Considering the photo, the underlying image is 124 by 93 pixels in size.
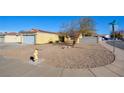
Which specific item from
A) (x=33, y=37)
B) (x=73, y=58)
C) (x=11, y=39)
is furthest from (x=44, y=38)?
(x=73, y=58)

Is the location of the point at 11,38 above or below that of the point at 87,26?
below

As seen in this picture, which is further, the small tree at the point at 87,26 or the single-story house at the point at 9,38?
the single-story house at the point at 9,38

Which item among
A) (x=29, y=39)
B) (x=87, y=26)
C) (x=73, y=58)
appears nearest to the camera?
(x=73, y=58)

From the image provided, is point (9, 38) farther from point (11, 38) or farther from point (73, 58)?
point (73, 58)

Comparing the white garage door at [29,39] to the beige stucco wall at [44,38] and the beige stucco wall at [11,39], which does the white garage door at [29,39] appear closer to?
the beige stucco wall at [44,38]

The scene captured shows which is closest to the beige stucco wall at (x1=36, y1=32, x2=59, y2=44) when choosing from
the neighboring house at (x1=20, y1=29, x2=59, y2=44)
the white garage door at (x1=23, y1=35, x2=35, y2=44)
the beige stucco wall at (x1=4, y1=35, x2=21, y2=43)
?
the neighboring house at (x1=20, y1=29, x2=59, y2=44)

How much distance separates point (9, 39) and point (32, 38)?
15.0m

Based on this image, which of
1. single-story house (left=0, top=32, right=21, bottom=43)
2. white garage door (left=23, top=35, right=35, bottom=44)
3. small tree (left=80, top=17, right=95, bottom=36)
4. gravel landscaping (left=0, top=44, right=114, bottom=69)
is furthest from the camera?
single-story house (left=0, top=32, right=21, bottom=43)

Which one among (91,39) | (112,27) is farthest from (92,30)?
(112,27)

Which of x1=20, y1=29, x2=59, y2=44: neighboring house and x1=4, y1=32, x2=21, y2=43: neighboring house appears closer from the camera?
x1=20, y1=29, x2=59, y2=44: neighboring house

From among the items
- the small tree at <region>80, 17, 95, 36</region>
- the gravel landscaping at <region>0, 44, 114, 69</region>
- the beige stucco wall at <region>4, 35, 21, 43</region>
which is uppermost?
the small tree at <region>80, 17, 95, 36</region>

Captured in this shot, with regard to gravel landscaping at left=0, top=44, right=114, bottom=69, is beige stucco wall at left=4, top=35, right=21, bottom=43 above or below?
above

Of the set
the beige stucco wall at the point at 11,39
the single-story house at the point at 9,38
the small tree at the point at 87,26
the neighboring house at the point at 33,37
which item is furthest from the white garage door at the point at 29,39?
the small tree at the point at 87,26

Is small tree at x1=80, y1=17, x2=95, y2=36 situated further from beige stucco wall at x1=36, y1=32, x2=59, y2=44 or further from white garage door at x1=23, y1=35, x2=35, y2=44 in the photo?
white garage door at x1=23, y1=35, x2=35, y2=44
